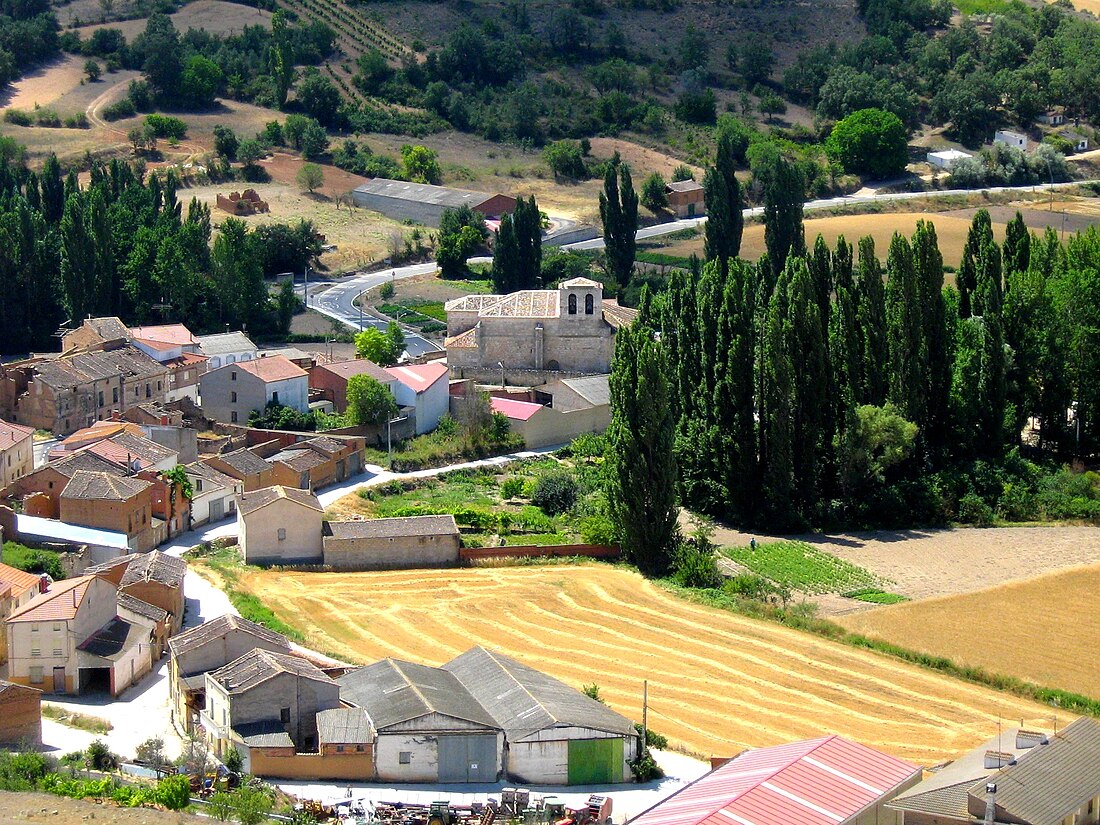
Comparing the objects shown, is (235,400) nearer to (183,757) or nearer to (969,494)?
(969,494)

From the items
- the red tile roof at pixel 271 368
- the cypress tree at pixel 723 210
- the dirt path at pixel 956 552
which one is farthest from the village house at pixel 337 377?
Answer: the cypress tree at pixel 723 210

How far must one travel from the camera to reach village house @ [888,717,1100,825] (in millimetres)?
29922

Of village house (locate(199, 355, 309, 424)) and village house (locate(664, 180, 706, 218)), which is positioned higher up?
village house (locate(664, 180, 706, 218))

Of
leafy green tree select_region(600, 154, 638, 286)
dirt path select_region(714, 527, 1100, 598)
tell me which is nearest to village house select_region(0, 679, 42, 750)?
dirt path select_region(714, 527, 1100, 598)

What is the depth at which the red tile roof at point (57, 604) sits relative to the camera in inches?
1563

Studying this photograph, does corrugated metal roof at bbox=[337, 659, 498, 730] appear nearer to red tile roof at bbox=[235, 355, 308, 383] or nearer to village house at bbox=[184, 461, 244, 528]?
village house at bbox=[184, 461, 244, 528]

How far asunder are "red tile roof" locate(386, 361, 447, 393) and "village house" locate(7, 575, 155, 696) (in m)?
23.7

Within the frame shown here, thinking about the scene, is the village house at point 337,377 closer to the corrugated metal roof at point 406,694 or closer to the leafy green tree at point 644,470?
the leafy green tree at point 644,470

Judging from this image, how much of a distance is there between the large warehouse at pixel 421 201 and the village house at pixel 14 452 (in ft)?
139

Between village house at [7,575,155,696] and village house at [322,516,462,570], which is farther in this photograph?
village house at [322,516,462,570]

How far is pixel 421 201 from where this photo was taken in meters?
97.4

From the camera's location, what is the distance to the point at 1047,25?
134000 millimetres

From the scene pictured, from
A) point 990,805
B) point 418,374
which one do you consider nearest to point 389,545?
point 418,374

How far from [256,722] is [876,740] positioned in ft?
41.7
